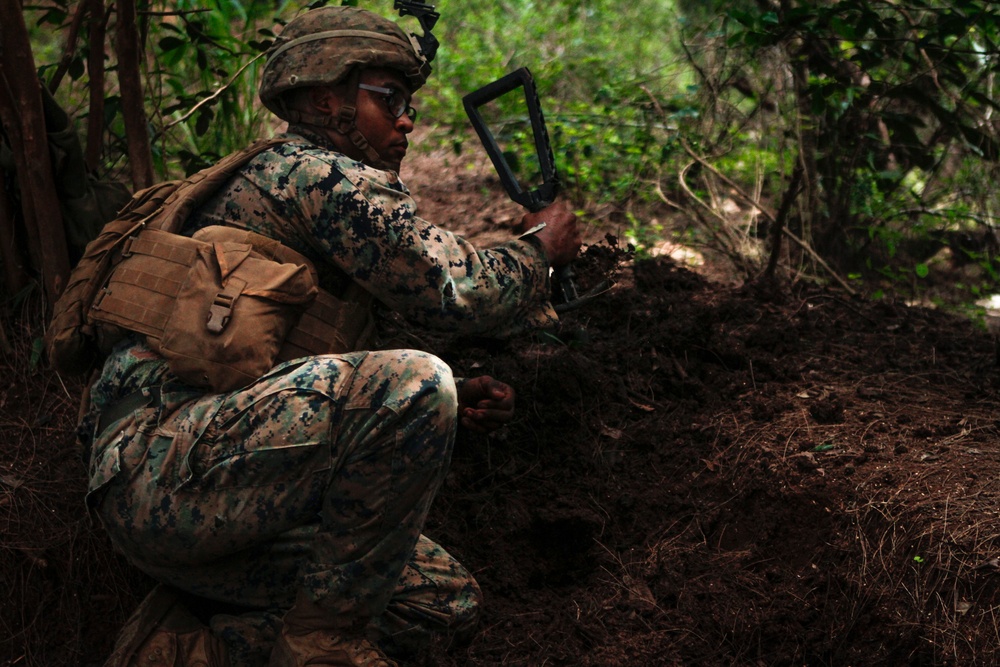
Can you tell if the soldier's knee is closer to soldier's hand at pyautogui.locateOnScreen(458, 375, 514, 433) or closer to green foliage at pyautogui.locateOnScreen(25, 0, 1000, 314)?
soldier's hand at pyautogui.locateOnScreen(458, 375, 514, 433)

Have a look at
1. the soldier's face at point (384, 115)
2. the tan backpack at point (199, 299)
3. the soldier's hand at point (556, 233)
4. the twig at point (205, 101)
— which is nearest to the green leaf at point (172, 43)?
the twig at point (205, 101)

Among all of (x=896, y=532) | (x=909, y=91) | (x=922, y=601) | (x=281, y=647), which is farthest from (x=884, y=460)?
(x=909, y=91)

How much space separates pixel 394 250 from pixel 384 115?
0.46 m

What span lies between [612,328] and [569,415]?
0.55 meters

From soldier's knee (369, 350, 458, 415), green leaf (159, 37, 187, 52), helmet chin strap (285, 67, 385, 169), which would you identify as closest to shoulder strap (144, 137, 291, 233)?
helmet chin strap (285, 67, 385, 169)

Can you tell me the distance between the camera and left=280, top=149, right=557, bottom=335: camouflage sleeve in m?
2.48

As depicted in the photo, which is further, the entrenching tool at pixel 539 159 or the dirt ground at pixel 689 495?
the entrenching tool at pixel 539 159

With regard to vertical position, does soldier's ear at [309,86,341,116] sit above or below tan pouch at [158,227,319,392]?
above

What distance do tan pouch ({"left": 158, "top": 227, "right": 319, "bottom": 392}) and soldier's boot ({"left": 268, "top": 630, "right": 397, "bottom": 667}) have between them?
0.64 m

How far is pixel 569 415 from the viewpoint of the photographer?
136 inches

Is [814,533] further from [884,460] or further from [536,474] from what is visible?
[536,474]

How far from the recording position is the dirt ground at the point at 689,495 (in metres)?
2.64

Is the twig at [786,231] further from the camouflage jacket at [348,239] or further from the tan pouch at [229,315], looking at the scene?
the tan pouch at [229,315]

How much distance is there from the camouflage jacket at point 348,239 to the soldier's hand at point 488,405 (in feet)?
0.77
